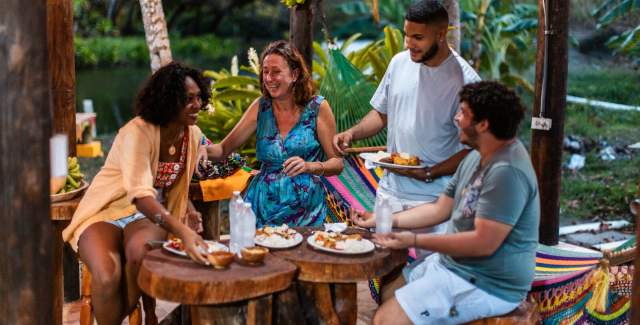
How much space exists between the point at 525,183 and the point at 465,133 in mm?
296

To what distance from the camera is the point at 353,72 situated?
18.5 feet

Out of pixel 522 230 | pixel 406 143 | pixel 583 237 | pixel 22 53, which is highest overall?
pixel 22 53

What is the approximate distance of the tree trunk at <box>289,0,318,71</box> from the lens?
18.3ft

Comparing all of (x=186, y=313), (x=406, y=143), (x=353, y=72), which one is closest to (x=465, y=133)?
(x=406, y=143)

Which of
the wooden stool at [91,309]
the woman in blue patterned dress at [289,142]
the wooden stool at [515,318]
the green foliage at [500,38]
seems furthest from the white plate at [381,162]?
the green foliage at [500,38]

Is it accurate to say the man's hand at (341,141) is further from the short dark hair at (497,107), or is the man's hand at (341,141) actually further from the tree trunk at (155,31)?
the tree trunk at (155,31)

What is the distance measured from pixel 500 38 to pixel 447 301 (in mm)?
10345

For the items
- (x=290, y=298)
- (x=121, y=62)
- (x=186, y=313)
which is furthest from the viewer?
(x=121, y=62)

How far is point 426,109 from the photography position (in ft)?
12.3

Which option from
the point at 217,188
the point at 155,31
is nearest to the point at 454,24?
the point at 155,31

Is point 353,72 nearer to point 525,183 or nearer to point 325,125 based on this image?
point 325,125

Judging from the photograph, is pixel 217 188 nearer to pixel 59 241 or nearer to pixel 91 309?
pixel 59 241

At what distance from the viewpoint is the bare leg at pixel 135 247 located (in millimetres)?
3447

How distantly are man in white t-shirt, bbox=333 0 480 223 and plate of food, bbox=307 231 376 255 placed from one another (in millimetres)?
448
